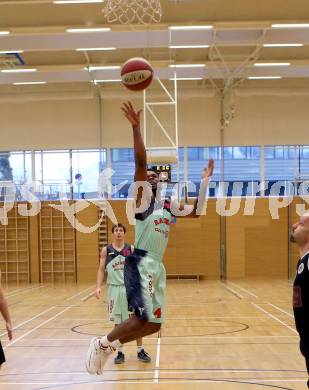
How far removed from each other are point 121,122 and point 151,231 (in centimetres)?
1879

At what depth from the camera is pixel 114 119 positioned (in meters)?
24.0

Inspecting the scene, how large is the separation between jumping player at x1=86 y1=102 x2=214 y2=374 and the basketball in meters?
0.60

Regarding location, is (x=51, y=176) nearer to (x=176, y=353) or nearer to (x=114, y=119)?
(x=114, y=119)

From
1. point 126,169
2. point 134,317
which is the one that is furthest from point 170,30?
point 134,317

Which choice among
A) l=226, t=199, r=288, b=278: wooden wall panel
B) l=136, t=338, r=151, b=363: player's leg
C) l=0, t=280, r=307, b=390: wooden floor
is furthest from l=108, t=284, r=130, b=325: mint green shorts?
l=226, t=199, r=288, b=278: wooden wall panel

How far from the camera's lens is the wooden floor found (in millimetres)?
7316

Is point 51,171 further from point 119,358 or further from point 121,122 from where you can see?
point 119,358

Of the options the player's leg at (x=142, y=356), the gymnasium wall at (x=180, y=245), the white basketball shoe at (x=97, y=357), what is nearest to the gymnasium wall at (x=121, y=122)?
the gymnasium wall at (x=180, y=245)

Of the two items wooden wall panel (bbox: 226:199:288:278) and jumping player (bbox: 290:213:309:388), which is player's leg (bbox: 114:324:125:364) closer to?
jumping player (bbox: 290:213:309:388)

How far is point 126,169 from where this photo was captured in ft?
78.2

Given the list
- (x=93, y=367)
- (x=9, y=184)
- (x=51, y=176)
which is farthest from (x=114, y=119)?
(x=93, y=367)

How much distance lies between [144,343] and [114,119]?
1518cm

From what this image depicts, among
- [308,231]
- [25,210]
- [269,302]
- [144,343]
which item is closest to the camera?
[308,231]

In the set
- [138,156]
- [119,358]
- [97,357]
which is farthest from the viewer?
[119,358]
